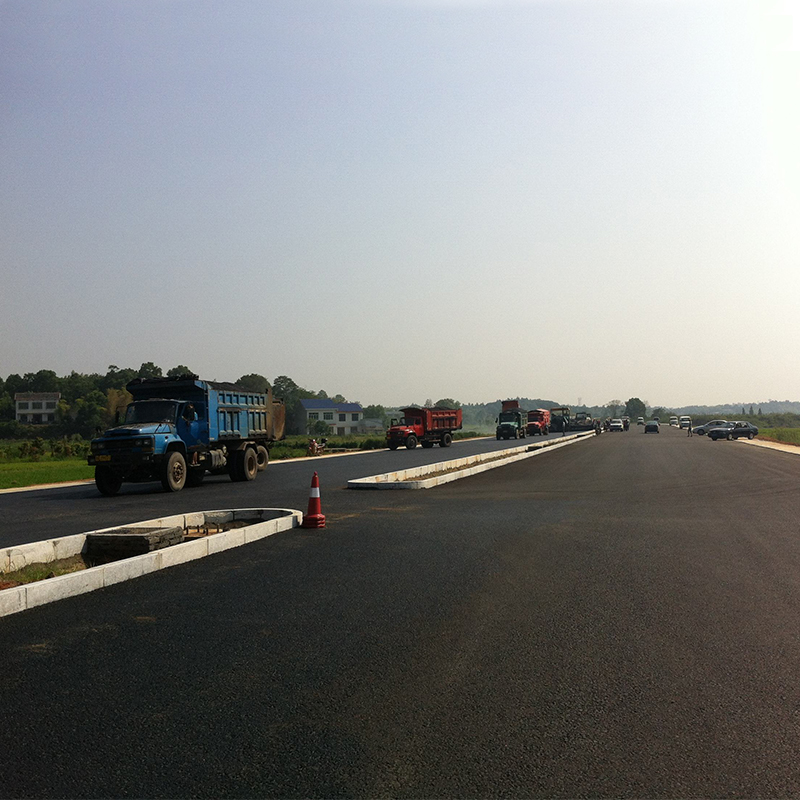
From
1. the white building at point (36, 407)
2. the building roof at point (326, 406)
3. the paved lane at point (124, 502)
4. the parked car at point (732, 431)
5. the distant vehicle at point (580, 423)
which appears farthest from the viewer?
the building roof at point (326, 406)

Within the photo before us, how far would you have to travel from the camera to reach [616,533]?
39.7ft

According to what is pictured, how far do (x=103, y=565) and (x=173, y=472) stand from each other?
39.7 ft

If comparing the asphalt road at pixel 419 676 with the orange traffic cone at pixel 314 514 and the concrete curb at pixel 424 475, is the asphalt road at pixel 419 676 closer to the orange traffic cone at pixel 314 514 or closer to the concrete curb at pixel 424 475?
the orange traffic cone at pixel 314 514

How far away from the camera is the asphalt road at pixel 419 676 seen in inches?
152

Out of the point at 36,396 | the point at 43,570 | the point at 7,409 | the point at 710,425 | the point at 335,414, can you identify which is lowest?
the point at 43,570

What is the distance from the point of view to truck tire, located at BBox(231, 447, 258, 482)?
23.8 m

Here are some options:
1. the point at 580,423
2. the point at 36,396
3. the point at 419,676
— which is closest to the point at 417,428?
the point at 419,676

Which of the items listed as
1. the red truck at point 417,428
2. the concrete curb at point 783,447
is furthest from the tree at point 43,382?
the concrete curb at point 783,447

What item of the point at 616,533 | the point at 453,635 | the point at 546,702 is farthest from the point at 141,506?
the point at 546,702

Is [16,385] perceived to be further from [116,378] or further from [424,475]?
[424,475]

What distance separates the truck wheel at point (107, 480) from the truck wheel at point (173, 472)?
115 cm

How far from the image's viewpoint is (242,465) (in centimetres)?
2377

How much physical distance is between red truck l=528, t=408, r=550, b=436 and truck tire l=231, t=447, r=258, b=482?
48.4 meters

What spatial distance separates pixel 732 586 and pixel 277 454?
37518 millimetres
